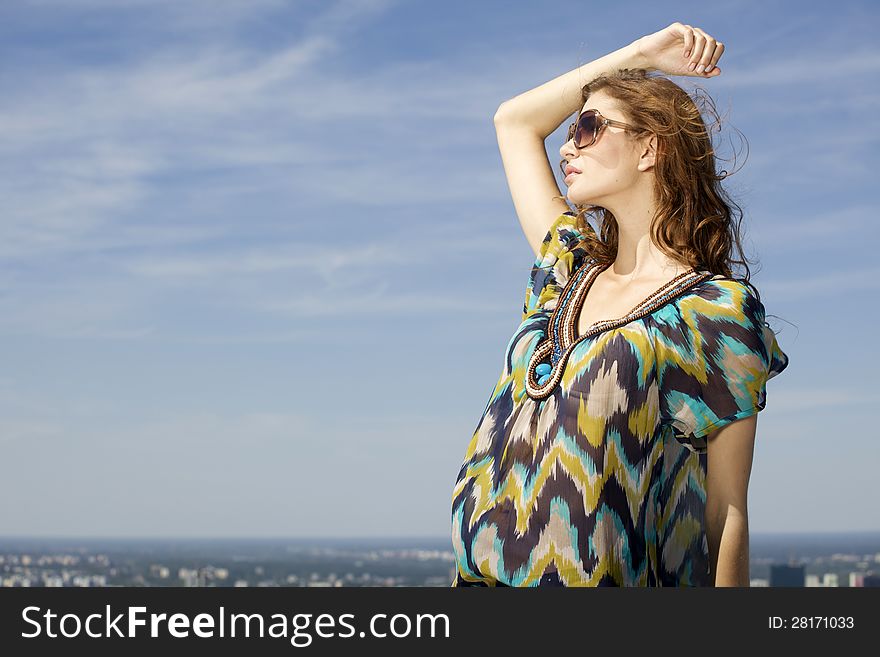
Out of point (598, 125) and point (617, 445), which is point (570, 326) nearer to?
point (617, 445)

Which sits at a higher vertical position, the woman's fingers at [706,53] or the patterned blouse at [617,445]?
the woman's fingers at [706,53]

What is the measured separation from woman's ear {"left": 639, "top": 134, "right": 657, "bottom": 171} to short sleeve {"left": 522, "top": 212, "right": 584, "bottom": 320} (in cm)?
32

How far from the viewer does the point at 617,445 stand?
252 centimetres

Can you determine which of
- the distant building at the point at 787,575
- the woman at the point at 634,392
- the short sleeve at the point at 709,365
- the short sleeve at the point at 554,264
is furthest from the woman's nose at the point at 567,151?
the distant building at the point at 787,575

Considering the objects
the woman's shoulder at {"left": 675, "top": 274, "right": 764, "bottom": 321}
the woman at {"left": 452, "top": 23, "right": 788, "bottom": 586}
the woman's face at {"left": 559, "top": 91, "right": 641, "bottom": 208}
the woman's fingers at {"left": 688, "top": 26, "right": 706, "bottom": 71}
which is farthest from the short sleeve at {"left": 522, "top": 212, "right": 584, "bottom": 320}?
the woman's fingers at {"left": 688, "top": 26, "right": 706, "bottom": 71}

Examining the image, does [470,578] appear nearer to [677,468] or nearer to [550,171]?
[677,468]

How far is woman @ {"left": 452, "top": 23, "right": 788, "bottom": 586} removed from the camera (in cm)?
251

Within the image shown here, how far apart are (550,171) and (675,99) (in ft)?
1.72

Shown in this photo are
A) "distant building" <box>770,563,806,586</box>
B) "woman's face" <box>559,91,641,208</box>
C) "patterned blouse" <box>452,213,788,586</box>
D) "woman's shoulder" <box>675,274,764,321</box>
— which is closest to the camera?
"patterned blouse" <box>452,213,788,586</box>

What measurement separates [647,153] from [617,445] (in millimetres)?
850

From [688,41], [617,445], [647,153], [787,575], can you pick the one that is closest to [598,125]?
[647,153]

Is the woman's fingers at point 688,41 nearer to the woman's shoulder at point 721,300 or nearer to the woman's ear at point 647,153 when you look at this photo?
the woman's ear at point 647,153

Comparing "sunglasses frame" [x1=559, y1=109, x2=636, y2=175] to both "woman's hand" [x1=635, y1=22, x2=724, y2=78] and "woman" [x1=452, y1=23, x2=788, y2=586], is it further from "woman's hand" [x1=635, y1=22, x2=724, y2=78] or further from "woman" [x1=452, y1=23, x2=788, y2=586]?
"woman's hand" [x1=635, y1=22, x2=724, y2=78]

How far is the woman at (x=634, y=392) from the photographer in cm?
251
